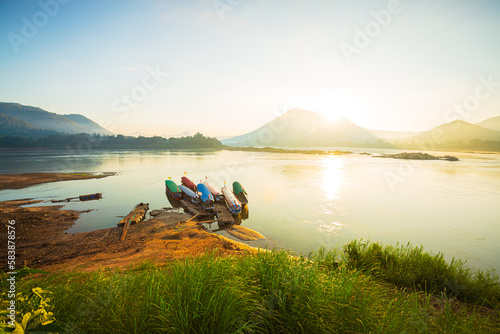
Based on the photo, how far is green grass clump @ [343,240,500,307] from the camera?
6.86 meters

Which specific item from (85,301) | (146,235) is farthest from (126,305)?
(146,235)

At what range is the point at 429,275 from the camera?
7.68 metres

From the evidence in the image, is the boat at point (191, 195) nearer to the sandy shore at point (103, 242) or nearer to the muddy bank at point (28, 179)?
the sandy shore at point (103, 242)

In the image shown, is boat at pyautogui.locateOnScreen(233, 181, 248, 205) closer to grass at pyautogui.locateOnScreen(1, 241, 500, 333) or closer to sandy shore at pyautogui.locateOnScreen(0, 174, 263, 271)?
sandy shore at pyautogui.locateOnScreen(0, 174, 263, 271)

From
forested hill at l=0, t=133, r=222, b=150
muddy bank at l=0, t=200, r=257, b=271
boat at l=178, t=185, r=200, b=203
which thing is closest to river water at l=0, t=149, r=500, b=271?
muddy bank at l=0, t=200, r=257, b=271

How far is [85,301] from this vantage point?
413 centimetres

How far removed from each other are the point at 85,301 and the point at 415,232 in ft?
63.8

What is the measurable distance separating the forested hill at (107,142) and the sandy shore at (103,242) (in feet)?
465

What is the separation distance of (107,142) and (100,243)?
172 m

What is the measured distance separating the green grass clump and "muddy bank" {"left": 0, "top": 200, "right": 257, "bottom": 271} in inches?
212

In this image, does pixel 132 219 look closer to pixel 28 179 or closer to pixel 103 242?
pixel 103 242

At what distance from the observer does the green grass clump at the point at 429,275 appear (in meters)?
6.86

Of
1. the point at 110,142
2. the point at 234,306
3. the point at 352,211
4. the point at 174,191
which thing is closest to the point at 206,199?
the point at 174,191

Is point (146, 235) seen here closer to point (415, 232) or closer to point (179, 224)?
point (179, 224)
